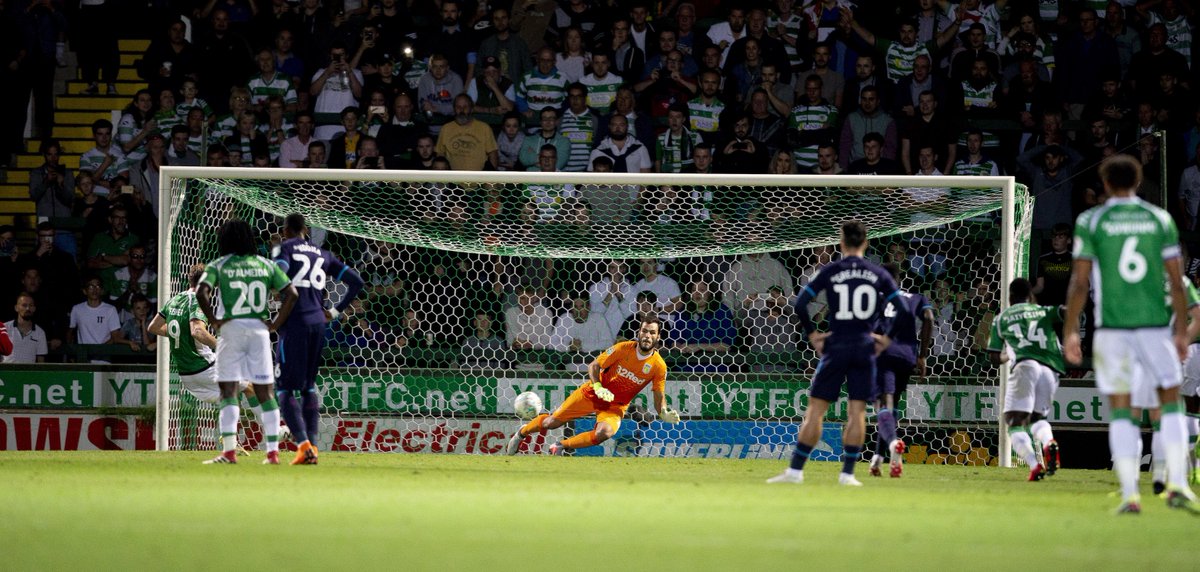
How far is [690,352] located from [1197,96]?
25.9 ft

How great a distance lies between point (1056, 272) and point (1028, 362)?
481cm

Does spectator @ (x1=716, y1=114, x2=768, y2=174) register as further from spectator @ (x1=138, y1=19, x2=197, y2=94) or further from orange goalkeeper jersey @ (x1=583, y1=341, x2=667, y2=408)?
spectator @ (x1=138, y1=19, x2=197, y2=94)

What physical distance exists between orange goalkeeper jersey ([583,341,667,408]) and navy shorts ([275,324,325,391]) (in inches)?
146

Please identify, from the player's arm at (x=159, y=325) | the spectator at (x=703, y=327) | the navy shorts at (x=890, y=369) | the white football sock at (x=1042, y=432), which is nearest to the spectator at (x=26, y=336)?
the player's arm at (x=159, y=325)

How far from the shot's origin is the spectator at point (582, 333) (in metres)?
16.3

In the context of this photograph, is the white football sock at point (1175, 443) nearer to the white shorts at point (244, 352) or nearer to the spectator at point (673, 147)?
the white shorts at point (244, 352)

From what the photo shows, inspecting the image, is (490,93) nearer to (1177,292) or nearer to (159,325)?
(159,325)

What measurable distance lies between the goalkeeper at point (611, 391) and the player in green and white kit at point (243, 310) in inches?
162

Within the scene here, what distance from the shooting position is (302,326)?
1171 centimetres

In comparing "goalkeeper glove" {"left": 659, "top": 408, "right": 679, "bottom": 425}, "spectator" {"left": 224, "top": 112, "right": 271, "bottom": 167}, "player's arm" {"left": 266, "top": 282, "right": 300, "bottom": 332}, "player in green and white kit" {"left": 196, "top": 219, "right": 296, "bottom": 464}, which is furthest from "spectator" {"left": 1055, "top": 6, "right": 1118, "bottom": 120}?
"player in green and white kit" {"left": 196, "top": 219, "right": 296, "bottom": 464}

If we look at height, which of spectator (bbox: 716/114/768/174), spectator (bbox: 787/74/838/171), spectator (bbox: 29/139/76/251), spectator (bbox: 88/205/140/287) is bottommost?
spectator (bbox: 88/205/140/287)

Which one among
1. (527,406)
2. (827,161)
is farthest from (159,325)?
(827,161)

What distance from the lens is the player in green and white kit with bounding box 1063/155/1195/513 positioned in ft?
25.4

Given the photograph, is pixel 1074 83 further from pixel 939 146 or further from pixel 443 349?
pixel 443 349
